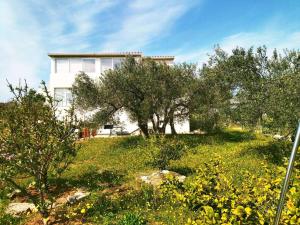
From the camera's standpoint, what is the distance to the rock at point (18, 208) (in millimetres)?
13976

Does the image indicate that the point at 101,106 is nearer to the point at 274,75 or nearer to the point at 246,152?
the point at 246,152

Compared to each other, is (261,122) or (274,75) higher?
(274,75)

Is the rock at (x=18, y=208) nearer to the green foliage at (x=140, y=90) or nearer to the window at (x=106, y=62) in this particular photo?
the green foliage at (x=140, y=90)

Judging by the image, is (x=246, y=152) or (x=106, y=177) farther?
(x=246, y=152)

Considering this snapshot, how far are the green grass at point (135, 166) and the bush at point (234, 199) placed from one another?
3.74ft

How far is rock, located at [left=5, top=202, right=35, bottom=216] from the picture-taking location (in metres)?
14.0

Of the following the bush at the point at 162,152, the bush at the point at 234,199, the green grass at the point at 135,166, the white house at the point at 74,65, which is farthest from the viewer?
the white house at the point at 74,65

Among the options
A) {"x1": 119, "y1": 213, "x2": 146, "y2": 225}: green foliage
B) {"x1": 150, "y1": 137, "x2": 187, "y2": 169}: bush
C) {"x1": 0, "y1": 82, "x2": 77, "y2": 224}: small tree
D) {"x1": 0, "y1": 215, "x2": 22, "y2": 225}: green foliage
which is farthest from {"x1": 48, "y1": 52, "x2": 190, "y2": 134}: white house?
{"x1": 119, "y1": 213, "x2": 146, "y2": 225}: green foliage

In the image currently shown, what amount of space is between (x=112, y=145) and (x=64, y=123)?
18.6 m

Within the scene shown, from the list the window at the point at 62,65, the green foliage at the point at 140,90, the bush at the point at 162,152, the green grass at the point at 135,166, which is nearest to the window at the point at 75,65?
the window at the point at 62,65

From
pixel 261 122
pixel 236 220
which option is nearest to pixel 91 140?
pixel 261 122

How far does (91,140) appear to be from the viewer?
115ft

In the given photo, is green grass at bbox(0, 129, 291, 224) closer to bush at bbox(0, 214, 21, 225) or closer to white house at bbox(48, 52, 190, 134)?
bush at bbox(0, 214, 21, 225)

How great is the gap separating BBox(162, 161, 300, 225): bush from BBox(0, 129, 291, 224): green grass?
44.9 inches
